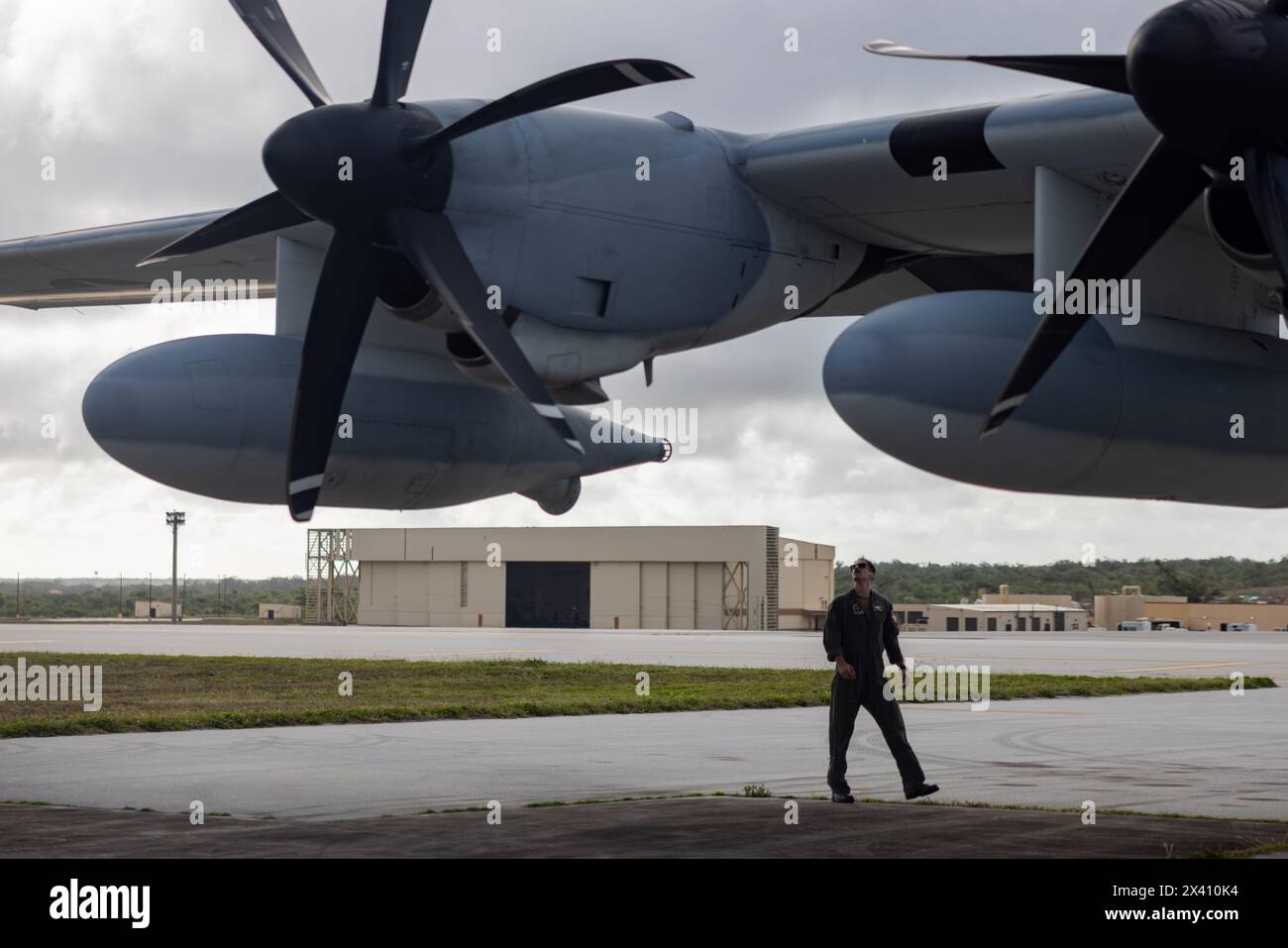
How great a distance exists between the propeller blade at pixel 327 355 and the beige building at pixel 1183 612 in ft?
251

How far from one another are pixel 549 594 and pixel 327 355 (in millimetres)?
70041

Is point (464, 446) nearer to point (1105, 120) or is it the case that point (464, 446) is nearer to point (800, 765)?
point (800, 765)

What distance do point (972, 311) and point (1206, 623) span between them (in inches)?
3228

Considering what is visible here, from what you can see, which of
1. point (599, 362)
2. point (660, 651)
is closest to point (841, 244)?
point (599, 362)

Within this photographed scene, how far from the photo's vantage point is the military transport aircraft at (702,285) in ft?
32.2

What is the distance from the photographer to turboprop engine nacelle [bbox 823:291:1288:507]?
9.85m

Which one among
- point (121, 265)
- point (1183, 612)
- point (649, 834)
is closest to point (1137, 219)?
point (649, 834)

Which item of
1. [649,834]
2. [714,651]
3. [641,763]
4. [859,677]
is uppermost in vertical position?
[859,677]

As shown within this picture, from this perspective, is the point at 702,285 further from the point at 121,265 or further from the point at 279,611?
the point at 279,611

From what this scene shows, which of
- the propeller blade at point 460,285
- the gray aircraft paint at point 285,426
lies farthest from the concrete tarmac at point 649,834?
the gray aircraft paint at point 285,426

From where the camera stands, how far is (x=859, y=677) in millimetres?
10461

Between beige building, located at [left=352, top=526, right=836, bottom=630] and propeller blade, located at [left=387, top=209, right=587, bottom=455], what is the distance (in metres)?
58.4

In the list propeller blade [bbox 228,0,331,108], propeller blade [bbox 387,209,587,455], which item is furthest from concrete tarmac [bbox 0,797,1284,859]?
propeller blade [bbox 228,0,331,108]

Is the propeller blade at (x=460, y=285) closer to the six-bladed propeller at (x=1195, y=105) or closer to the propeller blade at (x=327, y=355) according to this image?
the propeller blade at (x=327, y=355)
